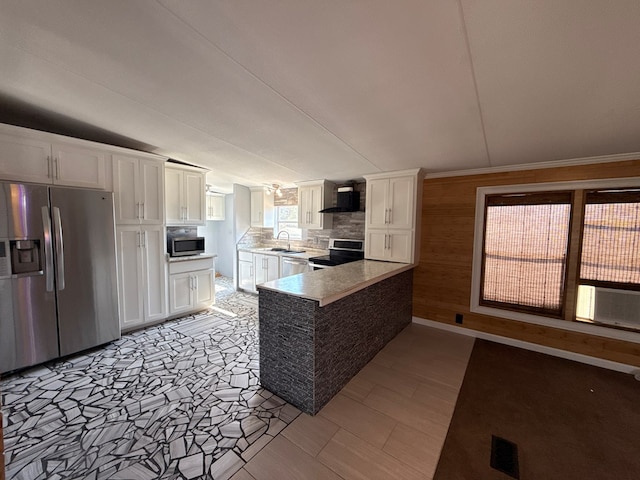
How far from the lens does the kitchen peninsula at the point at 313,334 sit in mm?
1908

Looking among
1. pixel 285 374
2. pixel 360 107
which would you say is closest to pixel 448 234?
pixel 360 107

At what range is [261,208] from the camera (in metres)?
5.40

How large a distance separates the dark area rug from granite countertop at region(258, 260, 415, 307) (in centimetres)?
121

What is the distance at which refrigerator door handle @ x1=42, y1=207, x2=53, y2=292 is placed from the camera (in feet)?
7.80

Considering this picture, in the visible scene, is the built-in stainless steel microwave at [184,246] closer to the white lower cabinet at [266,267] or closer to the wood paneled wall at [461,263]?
the white lower cabinet at [266,267]

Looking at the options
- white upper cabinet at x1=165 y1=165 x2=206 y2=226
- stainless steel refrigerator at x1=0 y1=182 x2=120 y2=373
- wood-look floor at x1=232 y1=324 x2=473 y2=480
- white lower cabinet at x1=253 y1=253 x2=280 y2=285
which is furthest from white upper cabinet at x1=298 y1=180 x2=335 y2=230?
stainless steel refrigerator at x1=0 y1=182 x2=120 y2=373

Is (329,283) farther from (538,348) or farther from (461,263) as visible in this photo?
(538,348)

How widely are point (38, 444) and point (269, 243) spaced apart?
433 centimetres

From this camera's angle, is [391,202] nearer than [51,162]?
No

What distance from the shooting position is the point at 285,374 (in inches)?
81.2

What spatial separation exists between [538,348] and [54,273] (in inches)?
209

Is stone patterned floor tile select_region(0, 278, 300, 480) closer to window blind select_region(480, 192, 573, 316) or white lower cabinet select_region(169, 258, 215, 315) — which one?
white lower cabinet select_region(169, 258, 215, 315)

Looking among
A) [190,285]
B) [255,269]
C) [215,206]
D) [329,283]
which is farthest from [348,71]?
[215,206]

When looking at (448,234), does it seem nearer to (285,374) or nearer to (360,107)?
(360,107)
